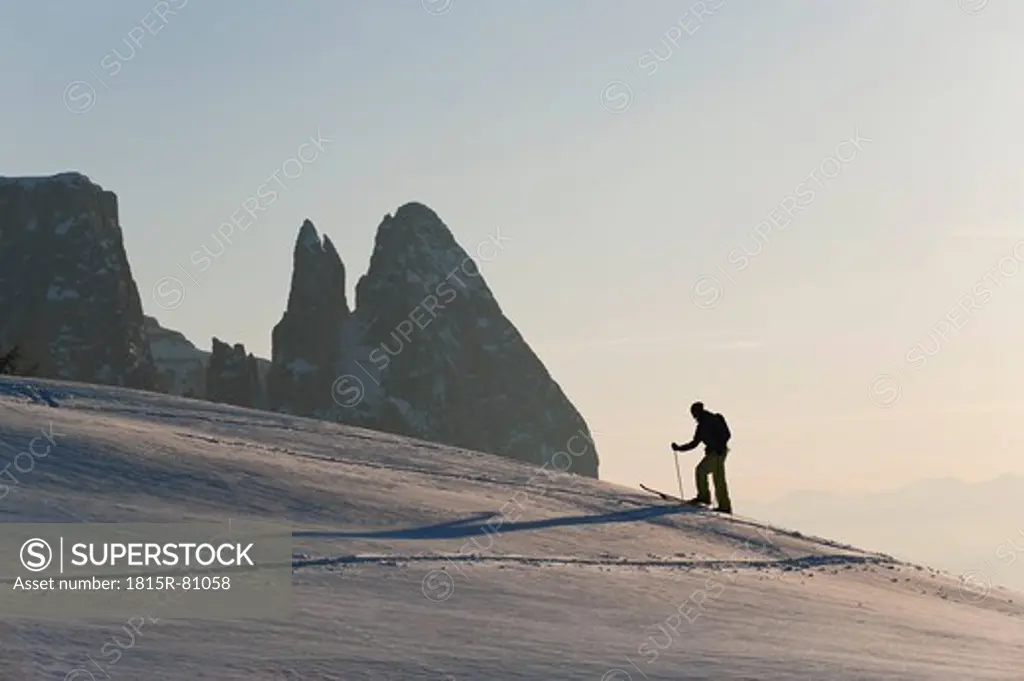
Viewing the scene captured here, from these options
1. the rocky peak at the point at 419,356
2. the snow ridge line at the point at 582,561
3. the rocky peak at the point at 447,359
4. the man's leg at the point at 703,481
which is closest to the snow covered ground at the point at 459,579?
the snow ridge line at the point at 582,561

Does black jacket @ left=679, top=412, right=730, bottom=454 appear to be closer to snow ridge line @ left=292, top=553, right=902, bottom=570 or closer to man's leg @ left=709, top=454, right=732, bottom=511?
man's leg @ left=709, top=454, right=732, bottom=511

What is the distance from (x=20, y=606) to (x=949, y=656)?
6681mm

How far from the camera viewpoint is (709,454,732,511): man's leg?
62.5ft

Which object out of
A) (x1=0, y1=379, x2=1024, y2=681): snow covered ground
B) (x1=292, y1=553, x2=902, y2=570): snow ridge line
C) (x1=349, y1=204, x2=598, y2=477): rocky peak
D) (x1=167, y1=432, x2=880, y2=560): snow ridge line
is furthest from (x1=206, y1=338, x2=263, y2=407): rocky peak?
(x1=292, y1=553, x2=902, y2=570): snow ridge line

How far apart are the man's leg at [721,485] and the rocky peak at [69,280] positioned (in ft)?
346

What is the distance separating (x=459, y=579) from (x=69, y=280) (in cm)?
11935

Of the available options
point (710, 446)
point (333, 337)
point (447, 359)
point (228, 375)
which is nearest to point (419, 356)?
point (447, 359)

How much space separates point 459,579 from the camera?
34.8 feet

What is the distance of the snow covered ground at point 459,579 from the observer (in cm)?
805

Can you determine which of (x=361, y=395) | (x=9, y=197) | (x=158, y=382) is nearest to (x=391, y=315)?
(x=361, y=395)

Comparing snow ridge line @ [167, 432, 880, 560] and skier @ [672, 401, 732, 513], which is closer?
snow ridge line @ [167, 432, 880, 560]

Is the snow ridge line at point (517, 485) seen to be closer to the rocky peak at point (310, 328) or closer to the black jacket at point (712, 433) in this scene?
the black jacket at point (712, 433)

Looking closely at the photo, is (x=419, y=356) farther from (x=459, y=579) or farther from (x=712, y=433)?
(x=459, y=579)

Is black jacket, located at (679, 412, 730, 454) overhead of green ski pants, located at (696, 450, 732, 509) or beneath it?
overhead
